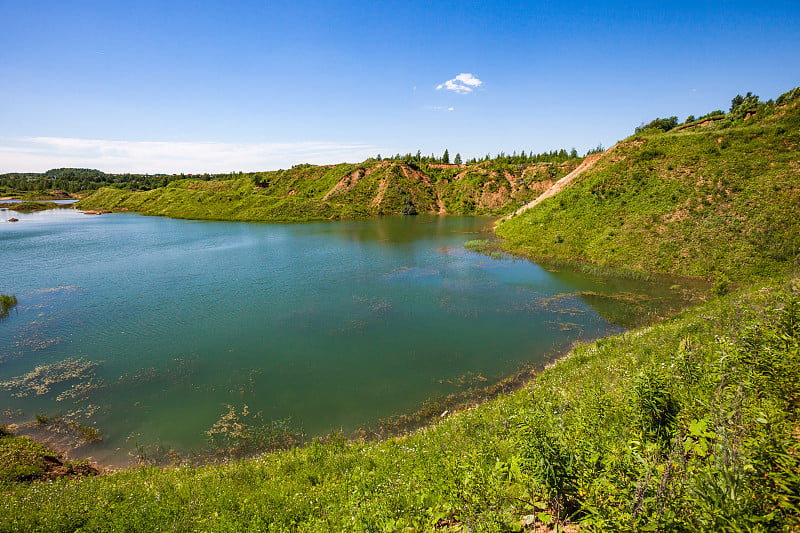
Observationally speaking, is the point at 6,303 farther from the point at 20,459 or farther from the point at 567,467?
the point at 567,467

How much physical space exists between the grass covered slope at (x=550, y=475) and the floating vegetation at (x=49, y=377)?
10.1 meters

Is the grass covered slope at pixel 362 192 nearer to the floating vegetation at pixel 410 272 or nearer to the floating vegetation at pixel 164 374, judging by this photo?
the floating vegetation at pixel 410 272

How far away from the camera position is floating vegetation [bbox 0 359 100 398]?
1653cm

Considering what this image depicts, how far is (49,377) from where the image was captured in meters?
17.5

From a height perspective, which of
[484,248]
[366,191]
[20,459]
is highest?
[366,191]

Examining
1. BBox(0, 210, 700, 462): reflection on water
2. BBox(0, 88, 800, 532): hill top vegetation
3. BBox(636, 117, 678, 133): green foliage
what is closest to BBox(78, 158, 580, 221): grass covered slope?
BBox(636, 117, 678, 133): green foliage

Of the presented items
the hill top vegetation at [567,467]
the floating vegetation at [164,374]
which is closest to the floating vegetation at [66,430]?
the floating vegetation at [164,374]

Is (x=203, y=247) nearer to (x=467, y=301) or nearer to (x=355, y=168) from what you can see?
(x=467, y=301)

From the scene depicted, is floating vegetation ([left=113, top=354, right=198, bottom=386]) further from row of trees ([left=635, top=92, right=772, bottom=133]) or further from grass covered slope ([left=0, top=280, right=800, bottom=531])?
row of trees ([left=635, top=92, right=772, bottom=133])

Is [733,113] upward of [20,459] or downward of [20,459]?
upward

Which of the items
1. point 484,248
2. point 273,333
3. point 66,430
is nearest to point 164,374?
point 66,430

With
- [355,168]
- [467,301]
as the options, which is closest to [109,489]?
[467,301]

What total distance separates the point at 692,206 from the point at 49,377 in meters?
59.5

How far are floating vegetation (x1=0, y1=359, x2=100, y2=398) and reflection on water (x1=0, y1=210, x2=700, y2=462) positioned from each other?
0.08 m
